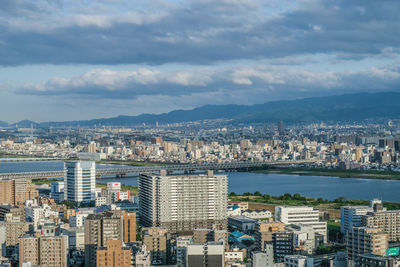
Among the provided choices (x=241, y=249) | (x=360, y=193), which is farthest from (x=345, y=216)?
(x=360, y=193)

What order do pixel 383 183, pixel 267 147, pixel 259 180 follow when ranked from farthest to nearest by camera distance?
pixel 267 147 < pixel 259 180 < pixel 383 183

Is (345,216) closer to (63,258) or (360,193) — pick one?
(63,258)

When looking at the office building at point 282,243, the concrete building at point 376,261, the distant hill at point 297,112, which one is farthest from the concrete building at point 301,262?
the distant hill at point 297,112

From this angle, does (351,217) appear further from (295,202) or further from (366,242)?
(295,202)

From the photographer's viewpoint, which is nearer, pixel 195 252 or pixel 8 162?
pixel 195 252

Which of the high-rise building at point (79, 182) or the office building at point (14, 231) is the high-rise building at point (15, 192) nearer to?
the high-rise building at point (79, 182)

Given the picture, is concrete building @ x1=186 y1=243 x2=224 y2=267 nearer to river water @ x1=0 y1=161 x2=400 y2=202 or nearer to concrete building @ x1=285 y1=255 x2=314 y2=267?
concrete building @ x1=285 y1=255 x2=314 y2=267
